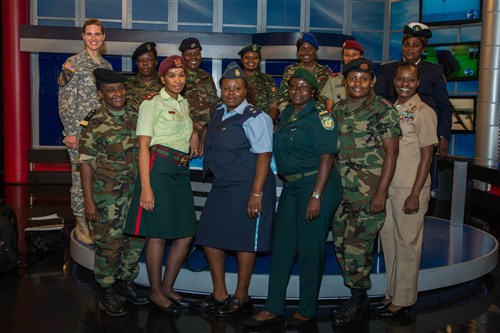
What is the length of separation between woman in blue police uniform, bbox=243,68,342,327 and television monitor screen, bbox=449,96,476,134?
7.60 metres

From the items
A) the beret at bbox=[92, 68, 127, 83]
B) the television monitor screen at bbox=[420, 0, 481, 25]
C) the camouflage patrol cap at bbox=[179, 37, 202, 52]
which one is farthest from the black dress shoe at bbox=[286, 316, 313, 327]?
the television monitor screen at bbox=[420, 0, 481, 25]

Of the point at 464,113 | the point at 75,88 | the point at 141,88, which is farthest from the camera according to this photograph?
the point at 464,113

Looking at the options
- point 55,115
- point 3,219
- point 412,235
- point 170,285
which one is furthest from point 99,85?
point 55,115

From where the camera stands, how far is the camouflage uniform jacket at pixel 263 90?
560cm

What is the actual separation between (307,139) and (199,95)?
1.88 metres

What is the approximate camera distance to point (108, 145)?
4047 millimetres

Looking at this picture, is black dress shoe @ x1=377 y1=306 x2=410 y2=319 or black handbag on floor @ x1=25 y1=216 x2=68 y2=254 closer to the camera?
black dress shoe @ x1=377 y1=306 x2=410 y2=319

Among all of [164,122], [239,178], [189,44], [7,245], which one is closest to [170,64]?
[164,122]

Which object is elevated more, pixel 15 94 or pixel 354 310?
pixel 15 94

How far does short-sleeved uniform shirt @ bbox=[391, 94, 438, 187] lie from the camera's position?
13.4 feet

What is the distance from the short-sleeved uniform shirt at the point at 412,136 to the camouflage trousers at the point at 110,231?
182 cm

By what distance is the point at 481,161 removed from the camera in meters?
9.56

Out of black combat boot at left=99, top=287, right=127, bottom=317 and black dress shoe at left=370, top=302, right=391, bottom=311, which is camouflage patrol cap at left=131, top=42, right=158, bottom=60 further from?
black dress shoe at left=370, top=302, right=391, bottom=311

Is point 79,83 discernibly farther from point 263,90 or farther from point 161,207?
point 161,207
